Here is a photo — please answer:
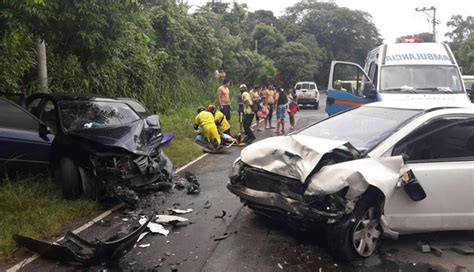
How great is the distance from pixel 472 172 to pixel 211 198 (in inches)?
144

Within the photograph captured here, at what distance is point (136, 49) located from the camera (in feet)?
51.0

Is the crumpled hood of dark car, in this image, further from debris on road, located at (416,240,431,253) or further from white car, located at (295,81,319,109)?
white car, located at (295,81,319,109)

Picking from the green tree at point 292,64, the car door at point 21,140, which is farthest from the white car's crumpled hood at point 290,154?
the green tree at point 292,64

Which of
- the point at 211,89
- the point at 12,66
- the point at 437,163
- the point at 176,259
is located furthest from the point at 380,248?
the point at 211,89

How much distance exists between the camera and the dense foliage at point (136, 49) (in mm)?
6781

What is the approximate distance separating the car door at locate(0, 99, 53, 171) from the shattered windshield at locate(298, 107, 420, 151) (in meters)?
3.77

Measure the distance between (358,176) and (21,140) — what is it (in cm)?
469

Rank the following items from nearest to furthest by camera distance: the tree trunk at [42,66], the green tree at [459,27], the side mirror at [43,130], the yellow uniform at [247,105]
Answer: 1. the side mirror at [43,130]
2. the tree trunk at [42,66]
3. the yellow uniform at [247,105]
4. the green tree at [459,27]

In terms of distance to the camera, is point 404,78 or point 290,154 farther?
point 404,78

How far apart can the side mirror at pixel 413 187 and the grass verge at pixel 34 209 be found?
3.95m

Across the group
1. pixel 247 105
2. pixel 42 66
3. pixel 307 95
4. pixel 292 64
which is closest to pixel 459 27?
pixel 292 64

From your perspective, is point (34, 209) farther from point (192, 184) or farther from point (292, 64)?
point (292, 64)

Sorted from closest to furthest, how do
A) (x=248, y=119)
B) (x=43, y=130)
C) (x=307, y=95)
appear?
(x=43, y=130) < (x=248, y=119) < (x=307, y=95)

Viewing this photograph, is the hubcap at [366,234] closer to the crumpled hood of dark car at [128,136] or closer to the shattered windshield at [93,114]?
the crumpled hood of dark car at [128,136]
